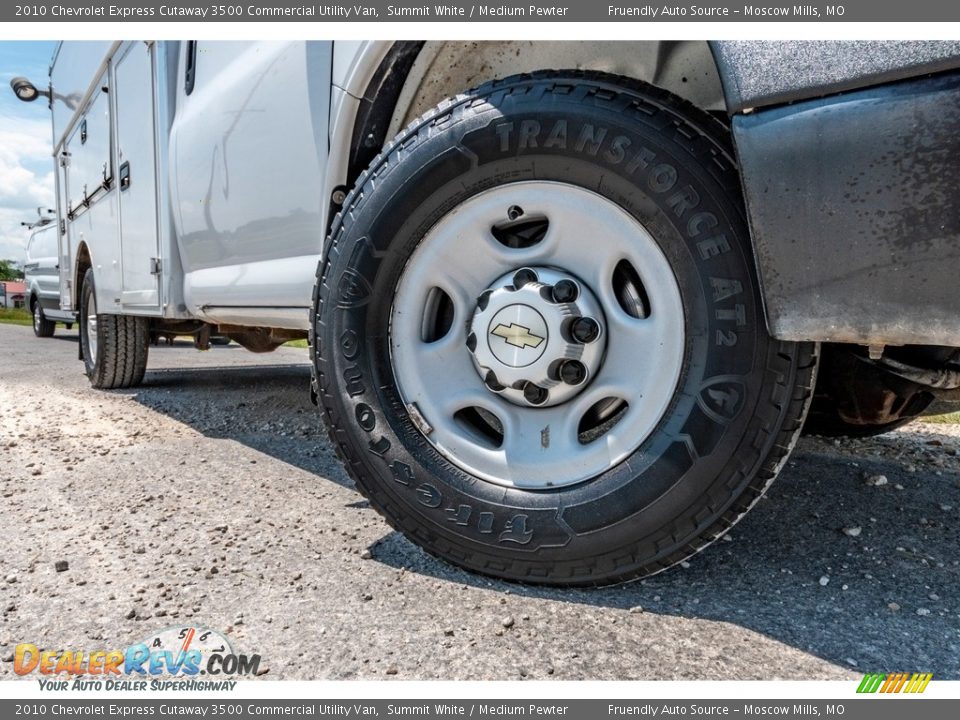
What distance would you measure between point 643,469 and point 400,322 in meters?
0.62

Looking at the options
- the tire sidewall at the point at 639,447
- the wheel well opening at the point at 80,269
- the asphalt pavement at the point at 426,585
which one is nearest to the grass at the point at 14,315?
the wheel well opening at the point at 80,269

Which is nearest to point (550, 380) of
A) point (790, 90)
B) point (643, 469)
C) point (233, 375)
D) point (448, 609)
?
point (643, 469)

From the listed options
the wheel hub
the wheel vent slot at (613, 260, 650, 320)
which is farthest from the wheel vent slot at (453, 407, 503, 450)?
the wheel vent slot at (613, 260, 650, 320)

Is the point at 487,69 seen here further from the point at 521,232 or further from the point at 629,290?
the point at 629,290

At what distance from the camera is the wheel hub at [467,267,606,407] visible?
1294mm

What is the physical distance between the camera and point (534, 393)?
133 centimetres

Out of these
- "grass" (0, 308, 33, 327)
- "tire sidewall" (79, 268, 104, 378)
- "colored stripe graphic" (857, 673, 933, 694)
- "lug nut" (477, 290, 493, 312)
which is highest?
"lug nut" (477, 290, 493, 312)

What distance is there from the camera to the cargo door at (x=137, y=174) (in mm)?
2943

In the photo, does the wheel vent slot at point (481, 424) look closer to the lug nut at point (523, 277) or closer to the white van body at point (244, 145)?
the lug nut at point (523, 277)

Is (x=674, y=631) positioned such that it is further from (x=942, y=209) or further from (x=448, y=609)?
(x=942, y=209)

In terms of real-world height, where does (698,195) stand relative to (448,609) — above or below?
above

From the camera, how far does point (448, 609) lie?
47.2 inches

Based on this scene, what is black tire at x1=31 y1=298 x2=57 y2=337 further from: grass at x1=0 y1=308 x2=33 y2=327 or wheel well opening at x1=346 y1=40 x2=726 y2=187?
wheel well opening at x1=346 y1=40 x2=726 y2=187

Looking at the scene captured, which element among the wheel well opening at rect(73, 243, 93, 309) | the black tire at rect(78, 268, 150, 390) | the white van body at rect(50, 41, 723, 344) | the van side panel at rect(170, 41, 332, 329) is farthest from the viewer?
the wheel well opening at rect(73, 243, 93, 309)
